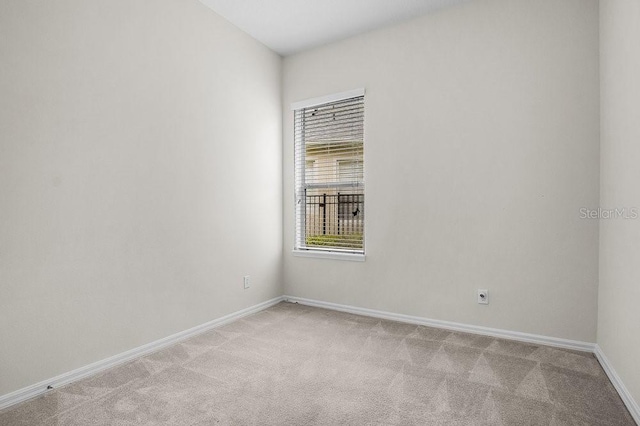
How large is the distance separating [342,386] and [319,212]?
76.8 inches

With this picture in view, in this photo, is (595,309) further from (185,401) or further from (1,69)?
(1,69)

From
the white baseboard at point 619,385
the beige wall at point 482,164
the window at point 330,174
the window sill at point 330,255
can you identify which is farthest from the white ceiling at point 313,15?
the white baseboard at point 619,385

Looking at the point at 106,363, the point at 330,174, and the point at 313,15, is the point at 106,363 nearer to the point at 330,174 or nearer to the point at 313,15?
the point at 330,174

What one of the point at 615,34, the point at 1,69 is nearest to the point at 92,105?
the point at 1,69

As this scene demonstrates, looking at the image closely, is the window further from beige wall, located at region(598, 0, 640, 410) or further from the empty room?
beige wall, located at region(598, 0, 640, 410)

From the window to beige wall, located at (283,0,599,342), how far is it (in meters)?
0.15

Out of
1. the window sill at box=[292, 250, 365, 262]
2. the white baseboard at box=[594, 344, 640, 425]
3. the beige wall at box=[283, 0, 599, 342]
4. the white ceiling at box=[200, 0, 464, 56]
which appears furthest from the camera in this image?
the window sill at box=[292, 250, 365, 262]

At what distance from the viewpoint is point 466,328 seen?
9.14 ft

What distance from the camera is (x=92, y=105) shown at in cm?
211

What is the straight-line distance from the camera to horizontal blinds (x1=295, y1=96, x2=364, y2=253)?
337 cm

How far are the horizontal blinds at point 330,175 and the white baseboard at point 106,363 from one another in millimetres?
1117

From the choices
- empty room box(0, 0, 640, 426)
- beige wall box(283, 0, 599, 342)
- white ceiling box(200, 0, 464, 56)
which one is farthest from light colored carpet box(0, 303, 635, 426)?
white ceiling box(200, 0, 464, 56)

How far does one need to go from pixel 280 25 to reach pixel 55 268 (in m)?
2.58

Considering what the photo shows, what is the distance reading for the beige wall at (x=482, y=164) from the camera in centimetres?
241
